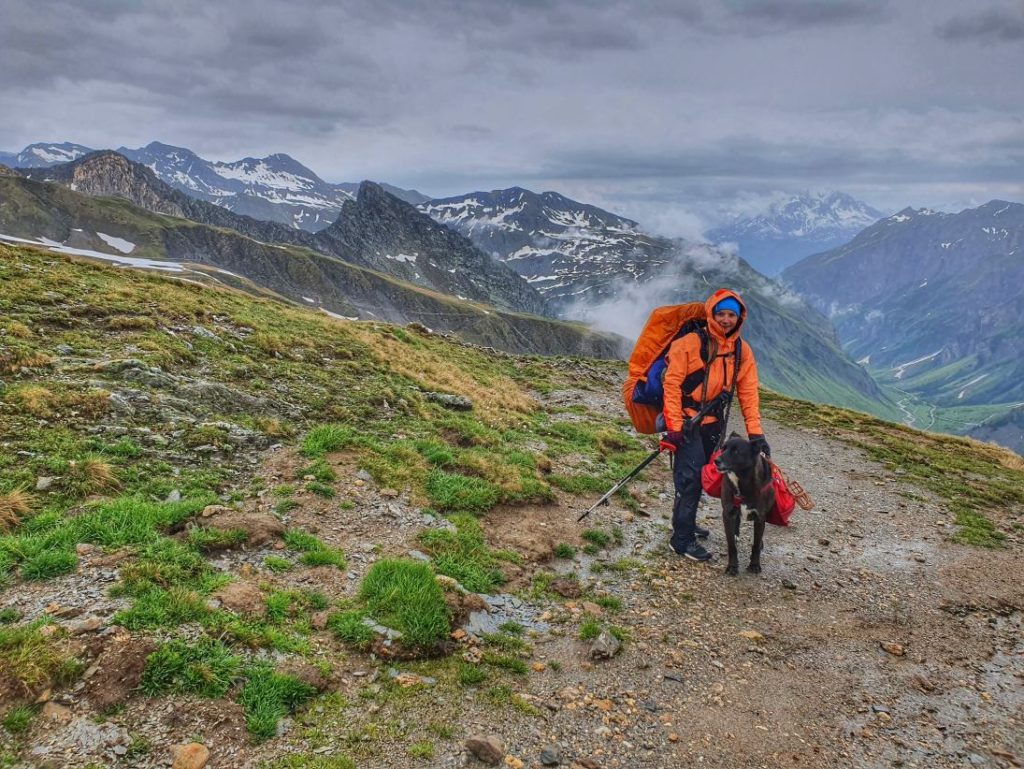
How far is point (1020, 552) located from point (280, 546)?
51.4 feet

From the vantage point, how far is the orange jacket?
32.4 ft

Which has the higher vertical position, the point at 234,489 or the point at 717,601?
the point at 234,489

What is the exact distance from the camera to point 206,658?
603 centimetres

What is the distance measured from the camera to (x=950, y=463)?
22.4 m

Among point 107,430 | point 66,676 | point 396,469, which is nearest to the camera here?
point 66,676

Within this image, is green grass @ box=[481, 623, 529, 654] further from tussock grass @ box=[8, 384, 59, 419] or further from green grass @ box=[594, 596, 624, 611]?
tussock grass @ box=[8, 384, 59, 419]

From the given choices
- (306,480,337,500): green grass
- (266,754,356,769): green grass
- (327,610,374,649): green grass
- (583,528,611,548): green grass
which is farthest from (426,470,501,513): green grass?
(266,754,356,769): green grass

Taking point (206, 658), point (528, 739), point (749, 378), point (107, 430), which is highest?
point (749, 378)

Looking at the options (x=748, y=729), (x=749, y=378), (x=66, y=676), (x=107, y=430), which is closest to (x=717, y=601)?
(x=748, y=729)

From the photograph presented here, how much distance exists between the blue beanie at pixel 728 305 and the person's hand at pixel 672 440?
2237mm

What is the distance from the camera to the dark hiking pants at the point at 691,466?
10.3 metres

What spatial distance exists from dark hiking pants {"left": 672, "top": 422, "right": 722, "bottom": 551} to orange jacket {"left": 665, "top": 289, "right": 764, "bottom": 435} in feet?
1.13

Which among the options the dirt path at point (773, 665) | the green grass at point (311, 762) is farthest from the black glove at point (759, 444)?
the green grass at point (311, 762)

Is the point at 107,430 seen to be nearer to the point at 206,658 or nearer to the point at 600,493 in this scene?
the point at 206,658
